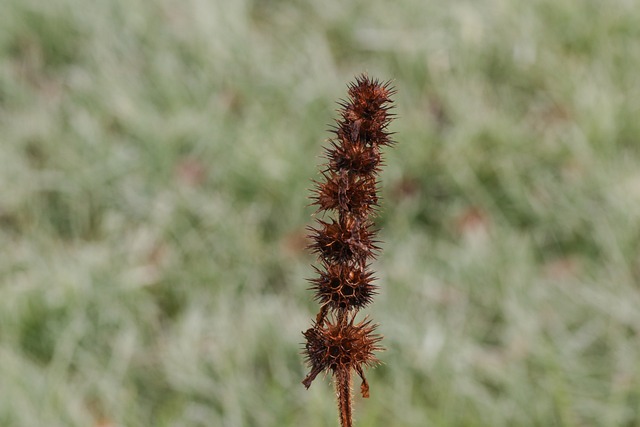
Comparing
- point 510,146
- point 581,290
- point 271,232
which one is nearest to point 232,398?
point 271,232

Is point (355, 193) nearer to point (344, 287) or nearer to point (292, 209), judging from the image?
point (344, 287)

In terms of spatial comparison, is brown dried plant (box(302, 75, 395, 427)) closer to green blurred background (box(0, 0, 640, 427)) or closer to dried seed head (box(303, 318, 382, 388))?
dried seed head (box(303, 318, 382, 388))

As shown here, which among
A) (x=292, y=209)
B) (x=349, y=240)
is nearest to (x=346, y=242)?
(x=349, y=240)

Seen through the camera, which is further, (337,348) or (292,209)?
(292,209)

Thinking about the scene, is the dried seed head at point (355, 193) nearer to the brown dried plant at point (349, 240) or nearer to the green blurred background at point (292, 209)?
the brown dried plant at point (349, 240)

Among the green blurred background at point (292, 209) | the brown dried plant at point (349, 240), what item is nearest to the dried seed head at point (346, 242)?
the brown dried plant at point (349, 240)
